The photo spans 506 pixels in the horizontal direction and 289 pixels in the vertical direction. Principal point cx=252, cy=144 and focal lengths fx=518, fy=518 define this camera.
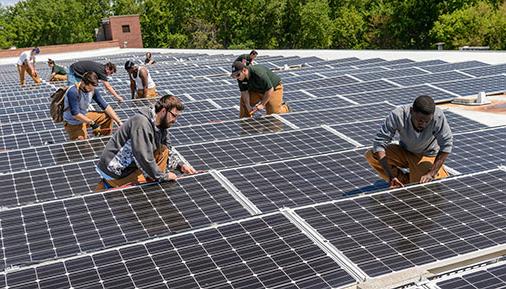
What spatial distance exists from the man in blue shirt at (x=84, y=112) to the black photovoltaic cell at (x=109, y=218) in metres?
4.26

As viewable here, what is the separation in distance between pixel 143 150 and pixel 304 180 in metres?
2.83

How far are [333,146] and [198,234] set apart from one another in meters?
5.21

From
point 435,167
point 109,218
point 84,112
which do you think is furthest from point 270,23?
point 109,218

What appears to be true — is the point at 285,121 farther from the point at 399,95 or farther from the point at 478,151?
the point at 399,95

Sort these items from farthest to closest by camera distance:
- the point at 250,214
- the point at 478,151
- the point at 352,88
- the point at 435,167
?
1. the point at 352,88
2. the point at 478,151
3. the point at 435,167
4. the point at 250,214

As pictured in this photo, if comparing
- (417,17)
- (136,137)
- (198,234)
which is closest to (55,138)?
(136,137)

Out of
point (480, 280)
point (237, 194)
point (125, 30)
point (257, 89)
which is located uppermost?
point (257, 89)

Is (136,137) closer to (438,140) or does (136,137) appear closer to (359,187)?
(359,187)

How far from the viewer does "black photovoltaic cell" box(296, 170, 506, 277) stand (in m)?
6.12

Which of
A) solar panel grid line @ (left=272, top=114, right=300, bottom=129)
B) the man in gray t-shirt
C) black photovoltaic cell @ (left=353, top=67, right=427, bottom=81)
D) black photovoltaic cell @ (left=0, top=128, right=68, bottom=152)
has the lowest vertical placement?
black photovoltaic cell @ (left=353, top=67, right=427, bottom=81)

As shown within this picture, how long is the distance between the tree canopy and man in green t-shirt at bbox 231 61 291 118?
42603mm

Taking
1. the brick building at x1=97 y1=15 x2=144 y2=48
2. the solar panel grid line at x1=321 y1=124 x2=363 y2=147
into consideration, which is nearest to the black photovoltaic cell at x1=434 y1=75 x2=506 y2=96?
the solar panel grid line at x1=321 y1=124 x2=363 y2=147

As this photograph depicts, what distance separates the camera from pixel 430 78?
Answer: 20.7m

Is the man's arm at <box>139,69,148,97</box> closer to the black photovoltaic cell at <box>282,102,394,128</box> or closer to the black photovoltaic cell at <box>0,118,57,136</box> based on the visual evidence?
the black photovoltaic cell at <box>0,118,57,136</box>
